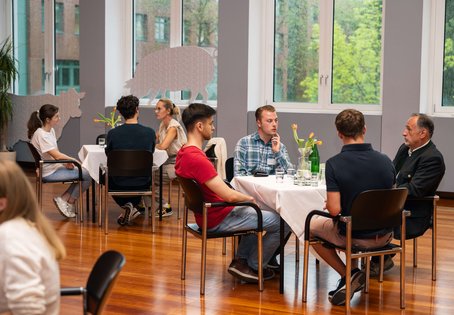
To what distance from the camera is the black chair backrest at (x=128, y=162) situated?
22.8ft

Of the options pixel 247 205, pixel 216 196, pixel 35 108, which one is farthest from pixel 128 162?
pixel 35 108

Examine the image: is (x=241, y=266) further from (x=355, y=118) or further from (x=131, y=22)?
(x=131, y=22)

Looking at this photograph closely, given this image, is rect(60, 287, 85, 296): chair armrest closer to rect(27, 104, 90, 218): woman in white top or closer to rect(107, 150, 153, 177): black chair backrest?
rect(107, 150, 153, 177): black chair backrest

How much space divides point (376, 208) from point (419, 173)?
3.25 ft

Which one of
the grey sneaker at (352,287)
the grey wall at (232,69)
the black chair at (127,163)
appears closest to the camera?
the grey sneaker at (352,287)

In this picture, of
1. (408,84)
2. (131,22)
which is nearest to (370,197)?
(408,84)

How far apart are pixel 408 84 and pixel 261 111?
3.45 meters

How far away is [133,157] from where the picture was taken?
22.9ft

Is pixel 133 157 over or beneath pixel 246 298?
over

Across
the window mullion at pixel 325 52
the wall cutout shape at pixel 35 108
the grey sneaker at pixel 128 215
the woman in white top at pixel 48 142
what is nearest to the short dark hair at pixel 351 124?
the grey sneaker at pixel 128 215

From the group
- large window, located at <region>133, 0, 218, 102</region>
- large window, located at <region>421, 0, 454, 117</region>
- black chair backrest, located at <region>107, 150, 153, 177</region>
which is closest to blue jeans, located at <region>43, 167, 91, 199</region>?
black chair backrest, located at <region>107, 150, 153, 177</region>

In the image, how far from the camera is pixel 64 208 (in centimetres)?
780

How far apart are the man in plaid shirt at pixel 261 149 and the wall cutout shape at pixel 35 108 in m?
5.65

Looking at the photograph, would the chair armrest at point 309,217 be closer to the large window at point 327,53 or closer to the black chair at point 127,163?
the black chair at point 127,163
